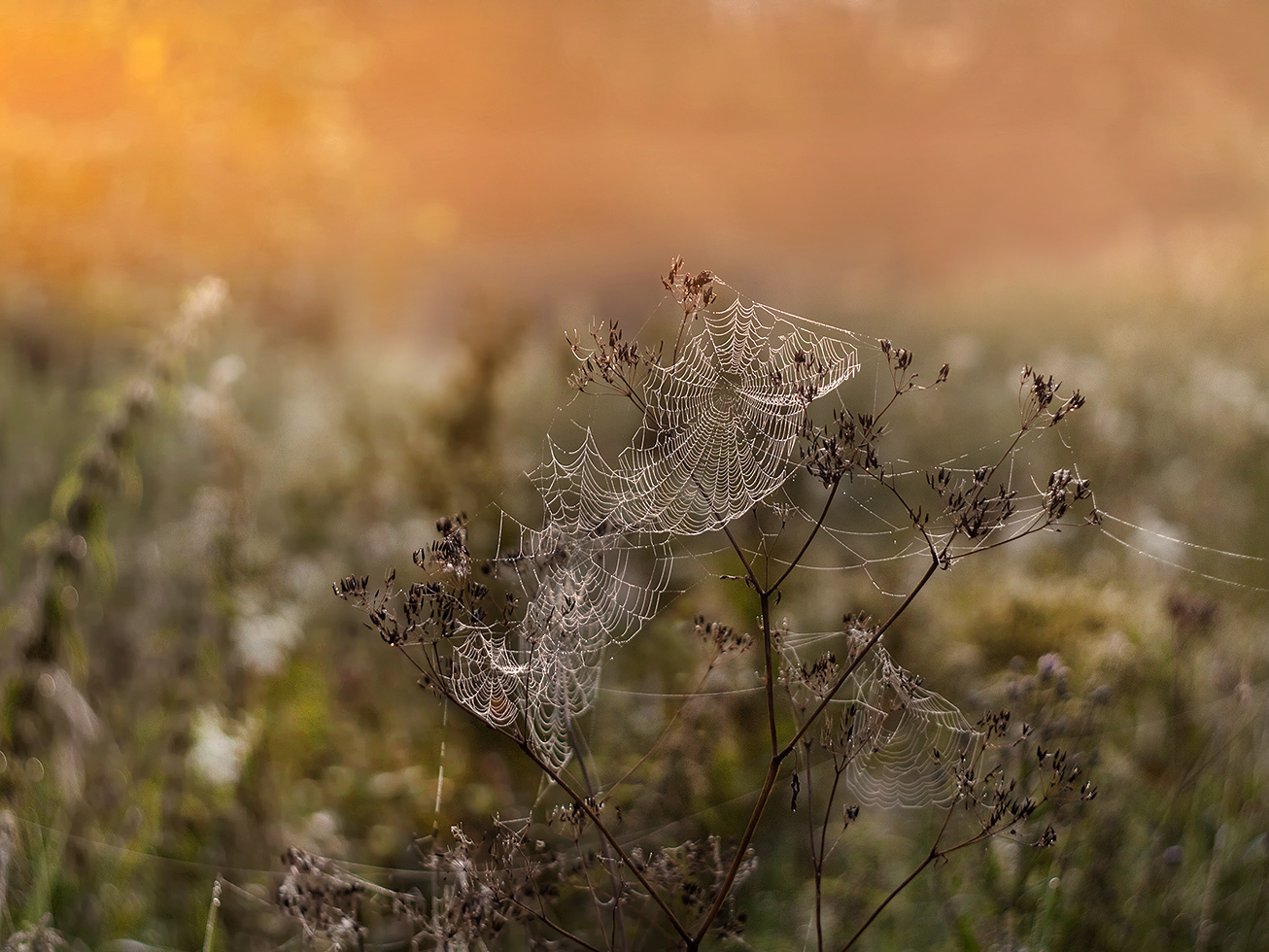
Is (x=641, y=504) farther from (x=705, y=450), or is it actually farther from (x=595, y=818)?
(x=595, y=818)

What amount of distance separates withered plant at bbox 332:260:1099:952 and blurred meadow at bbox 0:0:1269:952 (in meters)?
0.10

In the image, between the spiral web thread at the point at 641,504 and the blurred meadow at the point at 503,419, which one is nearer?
the spiral web thread at the point at 641,504

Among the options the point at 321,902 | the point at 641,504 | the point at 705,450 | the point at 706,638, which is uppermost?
the point at 705,450

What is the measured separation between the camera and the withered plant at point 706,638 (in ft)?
3.08

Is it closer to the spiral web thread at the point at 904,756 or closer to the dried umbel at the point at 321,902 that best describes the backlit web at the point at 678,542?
the spiral web thread at the point at 904,756

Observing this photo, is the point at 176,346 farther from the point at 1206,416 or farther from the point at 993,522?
the point at 1206,416

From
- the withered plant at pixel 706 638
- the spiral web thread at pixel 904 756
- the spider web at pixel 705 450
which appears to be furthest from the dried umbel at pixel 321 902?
the spiral web thread at pixel 904 756

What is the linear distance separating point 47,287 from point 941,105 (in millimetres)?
2756

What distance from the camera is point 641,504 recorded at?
1.39m

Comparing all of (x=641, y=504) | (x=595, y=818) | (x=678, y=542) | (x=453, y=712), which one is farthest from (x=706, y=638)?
(x=453, y=712)

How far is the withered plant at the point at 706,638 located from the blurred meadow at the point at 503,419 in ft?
0.32

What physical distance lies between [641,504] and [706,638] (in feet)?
0.66

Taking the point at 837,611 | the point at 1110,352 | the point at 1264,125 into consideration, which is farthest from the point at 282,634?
the point at 1264,125

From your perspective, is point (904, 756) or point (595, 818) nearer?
point (595, 818)
